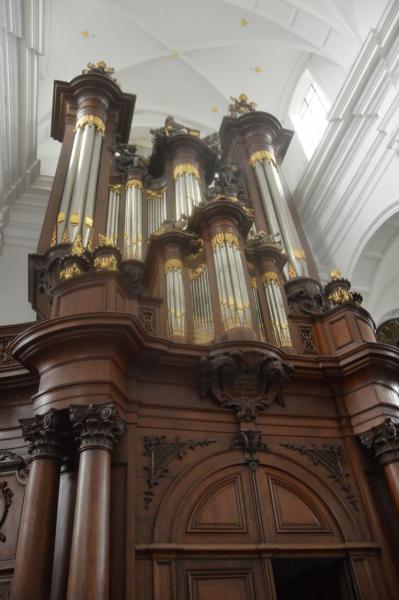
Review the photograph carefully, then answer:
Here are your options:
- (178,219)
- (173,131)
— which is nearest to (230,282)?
(178,219)

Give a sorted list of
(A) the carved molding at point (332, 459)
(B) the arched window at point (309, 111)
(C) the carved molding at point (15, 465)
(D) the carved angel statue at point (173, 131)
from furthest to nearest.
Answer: (B) the arched window at point (309, 111) < (D) the carved angel statue at point (173, 131) < (A) the carved molding at point (332, 459) < (C) the carved molding at point (15, 465)

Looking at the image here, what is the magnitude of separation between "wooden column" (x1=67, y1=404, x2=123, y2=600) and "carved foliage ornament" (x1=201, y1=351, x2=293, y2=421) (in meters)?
1.19

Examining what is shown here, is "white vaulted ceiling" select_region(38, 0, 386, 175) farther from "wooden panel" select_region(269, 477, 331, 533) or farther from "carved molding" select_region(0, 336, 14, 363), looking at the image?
"wooden panel" select_region(269, 477, 331, 533)

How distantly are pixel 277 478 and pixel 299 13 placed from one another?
10.2 m

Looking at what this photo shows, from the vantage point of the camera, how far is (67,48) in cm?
1296

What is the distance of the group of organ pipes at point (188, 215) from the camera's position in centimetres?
608

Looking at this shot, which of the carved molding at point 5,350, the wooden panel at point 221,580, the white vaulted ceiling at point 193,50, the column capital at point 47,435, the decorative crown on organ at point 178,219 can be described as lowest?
the wooden panel at point 221,580

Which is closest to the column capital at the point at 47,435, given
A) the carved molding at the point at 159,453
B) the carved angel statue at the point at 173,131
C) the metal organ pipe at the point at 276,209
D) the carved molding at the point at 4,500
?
the carved molding at the point at 4,500

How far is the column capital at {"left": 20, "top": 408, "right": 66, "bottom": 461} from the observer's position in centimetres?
451

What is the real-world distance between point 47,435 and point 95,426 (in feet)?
1.35

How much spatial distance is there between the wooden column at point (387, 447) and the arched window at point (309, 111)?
28.1ft

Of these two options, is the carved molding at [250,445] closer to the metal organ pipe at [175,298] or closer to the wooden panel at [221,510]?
the wooden panel at [221,510]

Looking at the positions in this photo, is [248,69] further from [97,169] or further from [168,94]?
[97,169]

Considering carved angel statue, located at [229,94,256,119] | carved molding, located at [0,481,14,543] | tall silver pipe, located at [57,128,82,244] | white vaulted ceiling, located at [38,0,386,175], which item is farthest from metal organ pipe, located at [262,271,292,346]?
white vaulted ceiling, located at [38,0,386,175]
